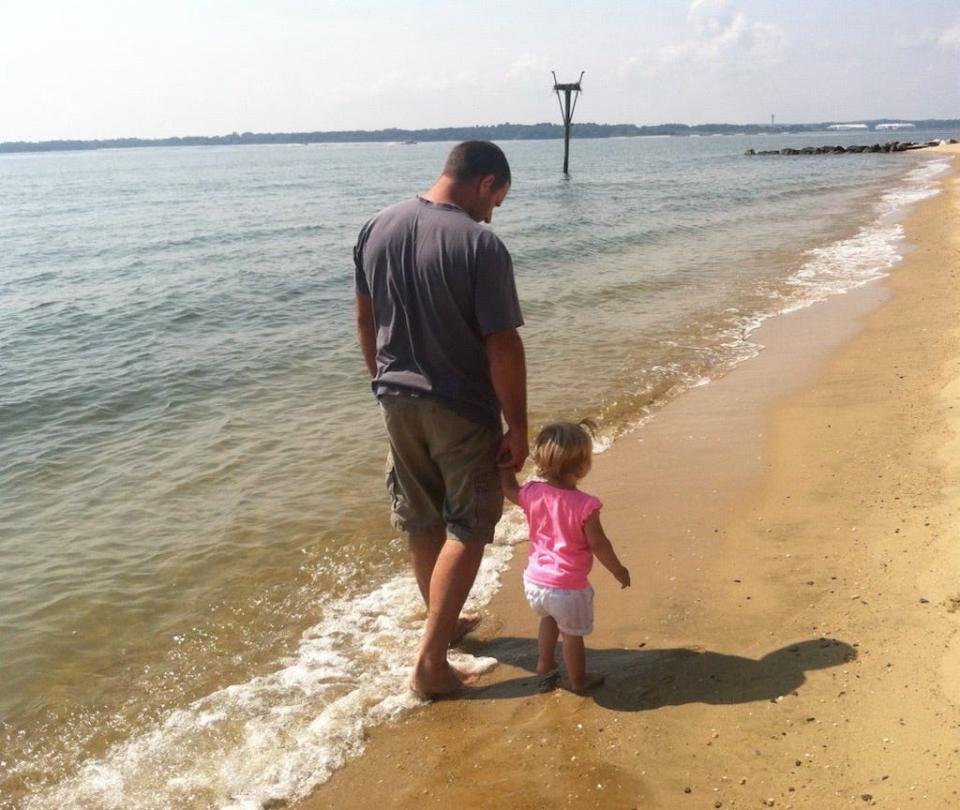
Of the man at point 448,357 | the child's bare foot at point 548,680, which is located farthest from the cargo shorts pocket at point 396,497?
the child's bare foot at point 548,680

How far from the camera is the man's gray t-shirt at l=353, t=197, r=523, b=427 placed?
3029mm

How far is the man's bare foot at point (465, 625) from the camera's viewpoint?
13.2ft

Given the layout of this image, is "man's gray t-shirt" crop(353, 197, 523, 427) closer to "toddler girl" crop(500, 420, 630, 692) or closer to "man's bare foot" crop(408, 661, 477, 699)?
"toddler girl" crop(500, 420, 630, 692)

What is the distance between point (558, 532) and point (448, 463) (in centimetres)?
52

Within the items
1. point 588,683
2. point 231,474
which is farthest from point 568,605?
point 231,474

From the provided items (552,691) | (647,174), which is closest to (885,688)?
(552,691)

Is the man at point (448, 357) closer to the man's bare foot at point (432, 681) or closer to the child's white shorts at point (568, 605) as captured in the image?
the man's bare foot at point (432, 681)

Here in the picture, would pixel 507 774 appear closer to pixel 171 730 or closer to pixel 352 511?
pixel 171 730

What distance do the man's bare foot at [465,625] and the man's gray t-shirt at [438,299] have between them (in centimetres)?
127

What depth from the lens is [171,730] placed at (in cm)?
351

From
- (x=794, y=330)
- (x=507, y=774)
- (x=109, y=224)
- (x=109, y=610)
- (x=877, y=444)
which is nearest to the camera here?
(x=507, y=774)

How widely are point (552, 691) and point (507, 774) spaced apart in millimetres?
546

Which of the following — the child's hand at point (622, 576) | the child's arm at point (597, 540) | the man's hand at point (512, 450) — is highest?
the man's hand at point (512, 450)

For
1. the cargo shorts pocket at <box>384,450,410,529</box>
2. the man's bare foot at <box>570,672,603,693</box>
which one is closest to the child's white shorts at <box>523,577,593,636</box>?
the man's bare foot at <box>570,672,603,693</box>
